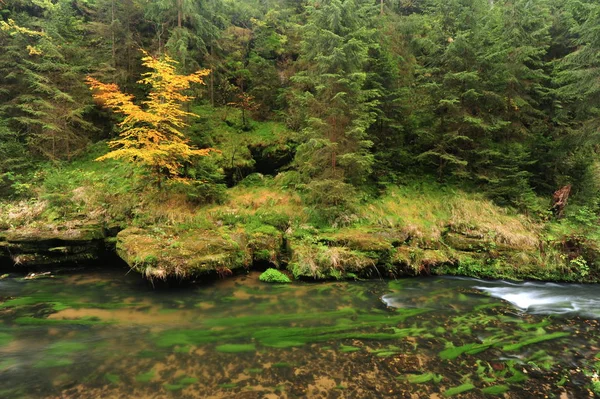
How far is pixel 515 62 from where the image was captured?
1291 centimetres

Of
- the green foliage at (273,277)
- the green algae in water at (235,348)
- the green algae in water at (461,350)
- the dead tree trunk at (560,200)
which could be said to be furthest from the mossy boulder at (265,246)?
the dead tree trunk at (560,200)

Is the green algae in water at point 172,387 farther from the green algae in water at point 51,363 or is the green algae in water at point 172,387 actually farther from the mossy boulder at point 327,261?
the mossy boulder at point 327,261

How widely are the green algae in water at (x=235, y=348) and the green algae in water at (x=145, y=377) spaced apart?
1.20 meters

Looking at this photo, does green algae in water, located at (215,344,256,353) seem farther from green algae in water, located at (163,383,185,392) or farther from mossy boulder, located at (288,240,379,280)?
mossy boulder, located at (288,240,379,280)

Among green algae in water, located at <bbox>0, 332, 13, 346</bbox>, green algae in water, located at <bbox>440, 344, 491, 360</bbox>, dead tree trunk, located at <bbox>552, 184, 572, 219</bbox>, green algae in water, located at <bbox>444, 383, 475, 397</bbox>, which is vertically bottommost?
green algae in water, located at <bbox>444, 383, 475, 397</bbox>

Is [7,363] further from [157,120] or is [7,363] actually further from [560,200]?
[560,200]

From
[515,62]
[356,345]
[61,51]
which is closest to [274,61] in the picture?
[61,51]

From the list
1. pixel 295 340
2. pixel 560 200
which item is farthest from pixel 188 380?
pixel 560 200

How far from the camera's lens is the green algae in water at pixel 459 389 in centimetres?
462

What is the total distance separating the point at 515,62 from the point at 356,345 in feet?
46.9

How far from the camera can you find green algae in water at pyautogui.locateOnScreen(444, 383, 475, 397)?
4617 mm

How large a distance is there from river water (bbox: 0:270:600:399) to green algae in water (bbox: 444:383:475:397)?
0.02 metres

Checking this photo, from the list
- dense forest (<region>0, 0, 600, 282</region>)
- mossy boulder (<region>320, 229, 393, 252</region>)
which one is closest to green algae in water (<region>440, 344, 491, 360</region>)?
mossy boulder (<region>320, 229, 393, 252</region>)

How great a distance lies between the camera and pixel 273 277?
9383 mm
